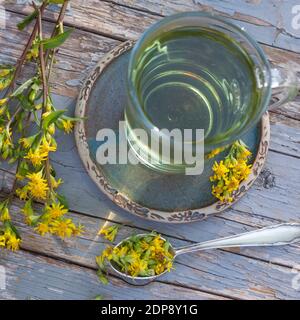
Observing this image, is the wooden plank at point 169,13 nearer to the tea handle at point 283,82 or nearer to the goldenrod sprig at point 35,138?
the goldenrod sprig at point 35,138

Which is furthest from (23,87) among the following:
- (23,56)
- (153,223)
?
(153,223)

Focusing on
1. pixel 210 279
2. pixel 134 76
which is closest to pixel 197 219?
pixel 210 279

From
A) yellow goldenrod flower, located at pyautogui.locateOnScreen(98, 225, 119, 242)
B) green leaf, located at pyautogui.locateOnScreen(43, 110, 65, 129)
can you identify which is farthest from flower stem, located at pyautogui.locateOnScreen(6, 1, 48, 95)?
yellow goldenrod flower, located at pyautogui.locateOnScreen(98, 225, 119, 242)

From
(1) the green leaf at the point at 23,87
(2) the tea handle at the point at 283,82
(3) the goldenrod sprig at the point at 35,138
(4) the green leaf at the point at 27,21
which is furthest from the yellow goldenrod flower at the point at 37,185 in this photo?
(2) the tea handle at the point at 283,82

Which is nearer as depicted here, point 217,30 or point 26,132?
point 217,30

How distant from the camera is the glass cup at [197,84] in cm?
74

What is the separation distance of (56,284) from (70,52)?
0.37 m

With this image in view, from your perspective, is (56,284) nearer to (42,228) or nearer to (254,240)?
Answer: (42,228)

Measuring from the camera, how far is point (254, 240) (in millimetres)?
936

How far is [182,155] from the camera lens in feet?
2.58

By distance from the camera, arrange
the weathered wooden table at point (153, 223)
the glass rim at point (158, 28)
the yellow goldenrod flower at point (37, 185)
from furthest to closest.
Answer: the weathered wooden table at point (153, 223)
the yellow goldenrod flower at point (37, 185)
the glass rim at point (158, 28)

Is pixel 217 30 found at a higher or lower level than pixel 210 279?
higher
